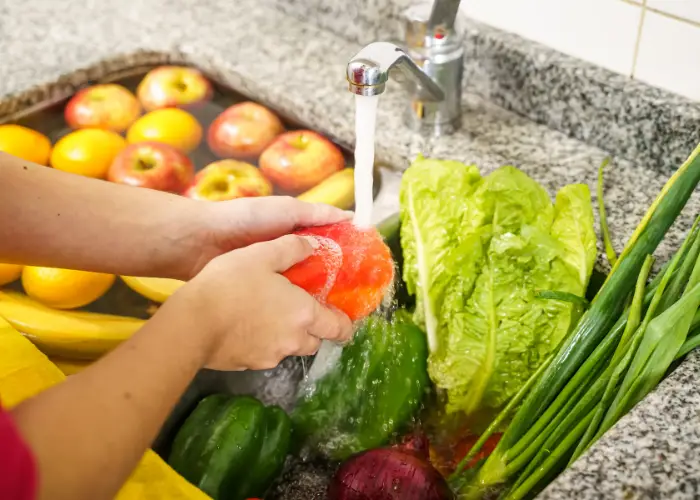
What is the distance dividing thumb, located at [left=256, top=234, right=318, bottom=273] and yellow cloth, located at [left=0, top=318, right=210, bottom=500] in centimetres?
24

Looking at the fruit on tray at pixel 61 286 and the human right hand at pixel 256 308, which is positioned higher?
the human right hand at pixel 256 308

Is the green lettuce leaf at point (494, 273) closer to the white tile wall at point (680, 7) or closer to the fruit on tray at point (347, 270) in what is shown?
the fruit on tray at point (347, 270)

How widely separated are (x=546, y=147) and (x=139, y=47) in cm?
75

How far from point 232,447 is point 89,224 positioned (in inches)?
12.0

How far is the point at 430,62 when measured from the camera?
99 centimetres

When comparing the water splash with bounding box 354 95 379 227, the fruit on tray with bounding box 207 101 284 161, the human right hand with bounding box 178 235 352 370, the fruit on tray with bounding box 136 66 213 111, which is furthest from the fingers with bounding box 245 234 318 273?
the fruit on tray with bounding box 136 66 213 111

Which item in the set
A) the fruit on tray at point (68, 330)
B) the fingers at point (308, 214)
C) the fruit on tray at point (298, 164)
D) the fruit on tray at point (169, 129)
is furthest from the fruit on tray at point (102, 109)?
the fingers at point (308, 214)

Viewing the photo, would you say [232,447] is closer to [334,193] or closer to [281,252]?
[281,252]

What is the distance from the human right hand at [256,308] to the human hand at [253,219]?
0.30ft

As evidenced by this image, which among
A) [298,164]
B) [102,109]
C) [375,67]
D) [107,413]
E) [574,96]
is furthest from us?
[102,109]

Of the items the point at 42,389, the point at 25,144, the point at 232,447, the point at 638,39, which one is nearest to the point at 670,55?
the point at 638,39

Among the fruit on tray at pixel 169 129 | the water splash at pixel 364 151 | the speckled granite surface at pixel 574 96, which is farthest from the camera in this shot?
the fruit on tray at pixel 169 129

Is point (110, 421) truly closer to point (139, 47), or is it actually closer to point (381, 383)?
point (381, 383)

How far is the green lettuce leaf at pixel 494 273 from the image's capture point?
0.81 meters
